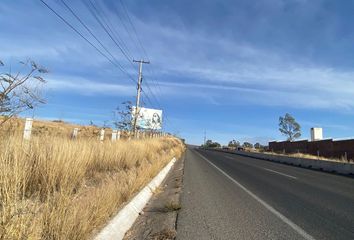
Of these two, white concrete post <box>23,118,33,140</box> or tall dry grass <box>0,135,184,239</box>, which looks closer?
tall dry grass <box>0,135,184,239</box>

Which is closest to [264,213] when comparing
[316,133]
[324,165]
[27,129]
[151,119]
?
[27,129]

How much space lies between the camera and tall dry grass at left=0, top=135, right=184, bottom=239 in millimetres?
4219

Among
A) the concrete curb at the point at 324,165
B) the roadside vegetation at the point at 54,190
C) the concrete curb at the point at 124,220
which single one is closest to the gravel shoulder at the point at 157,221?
the concrete curb at the point at 124,220

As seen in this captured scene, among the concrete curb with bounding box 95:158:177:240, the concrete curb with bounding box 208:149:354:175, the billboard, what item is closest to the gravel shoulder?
the concrete curb with bounding box 95:158:177:240

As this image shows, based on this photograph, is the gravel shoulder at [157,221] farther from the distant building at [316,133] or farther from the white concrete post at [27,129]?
the distant building at [316,133]

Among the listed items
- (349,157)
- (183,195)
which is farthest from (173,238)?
(349,157)

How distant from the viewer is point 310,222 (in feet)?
25.5

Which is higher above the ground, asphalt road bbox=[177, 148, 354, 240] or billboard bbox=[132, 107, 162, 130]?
billboard bbox=[132, 107, 162, 130]

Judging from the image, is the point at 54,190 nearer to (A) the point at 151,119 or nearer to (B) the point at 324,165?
(B) the point at 324,165

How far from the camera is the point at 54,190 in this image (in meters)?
5.59

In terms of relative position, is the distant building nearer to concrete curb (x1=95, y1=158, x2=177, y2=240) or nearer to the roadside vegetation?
the roadside vegetation

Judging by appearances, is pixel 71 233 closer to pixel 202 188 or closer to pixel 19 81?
pixel 19 81

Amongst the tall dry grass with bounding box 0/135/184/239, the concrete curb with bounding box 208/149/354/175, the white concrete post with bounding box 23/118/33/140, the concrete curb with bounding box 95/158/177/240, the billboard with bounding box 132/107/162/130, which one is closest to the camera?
the tall dry grass with bounding box 0/135/184/239

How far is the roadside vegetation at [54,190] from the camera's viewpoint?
13.9 ft
